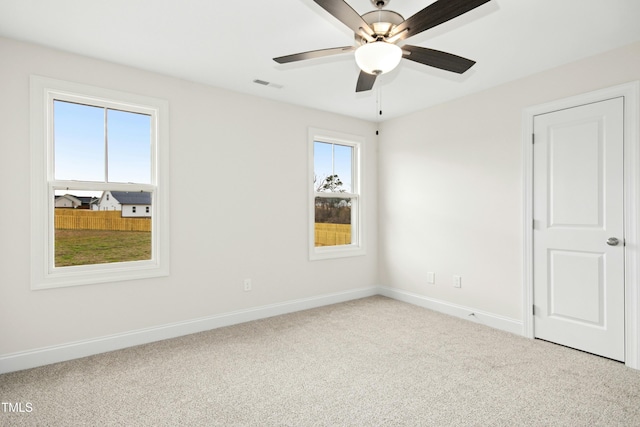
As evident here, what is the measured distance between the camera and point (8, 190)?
2641 mm

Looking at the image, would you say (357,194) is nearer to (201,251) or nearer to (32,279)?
(201,251)

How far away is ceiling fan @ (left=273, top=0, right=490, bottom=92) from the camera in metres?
1.63

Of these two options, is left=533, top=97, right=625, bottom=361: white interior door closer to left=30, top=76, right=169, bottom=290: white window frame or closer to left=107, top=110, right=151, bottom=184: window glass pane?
left=30, top=76, right=169, bottom=290: white window frame

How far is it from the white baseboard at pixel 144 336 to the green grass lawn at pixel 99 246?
2.20 feet

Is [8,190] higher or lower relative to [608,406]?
higher

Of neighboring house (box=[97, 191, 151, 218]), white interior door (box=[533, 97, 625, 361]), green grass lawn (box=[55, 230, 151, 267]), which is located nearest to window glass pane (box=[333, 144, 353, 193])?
white interior door (box=[533, 97, 625, 361])

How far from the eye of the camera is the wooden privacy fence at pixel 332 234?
4.62 meters

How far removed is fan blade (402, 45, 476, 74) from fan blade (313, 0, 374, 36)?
31 cm

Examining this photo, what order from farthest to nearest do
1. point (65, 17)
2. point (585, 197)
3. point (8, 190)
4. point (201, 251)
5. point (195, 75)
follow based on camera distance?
point (201, 251)
point (195, 75)
point (585, 197)
point (8, 190)
point (65, 17)

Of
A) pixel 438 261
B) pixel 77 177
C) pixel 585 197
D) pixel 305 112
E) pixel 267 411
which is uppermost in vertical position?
pixel 305 112

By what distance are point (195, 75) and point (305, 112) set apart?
1.40 m

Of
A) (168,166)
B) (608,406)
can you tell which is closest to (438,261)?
(608,406)

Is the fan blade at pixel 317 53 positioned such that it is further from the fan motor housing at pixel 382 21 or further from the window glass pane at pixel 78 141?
the window glass pane at pixel 78 141

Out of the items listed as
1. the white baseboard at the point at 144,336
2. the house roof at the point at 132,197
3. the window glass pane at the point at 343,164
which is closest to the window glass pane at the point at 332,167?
Answer: the window glass pane at the point at 343,164
